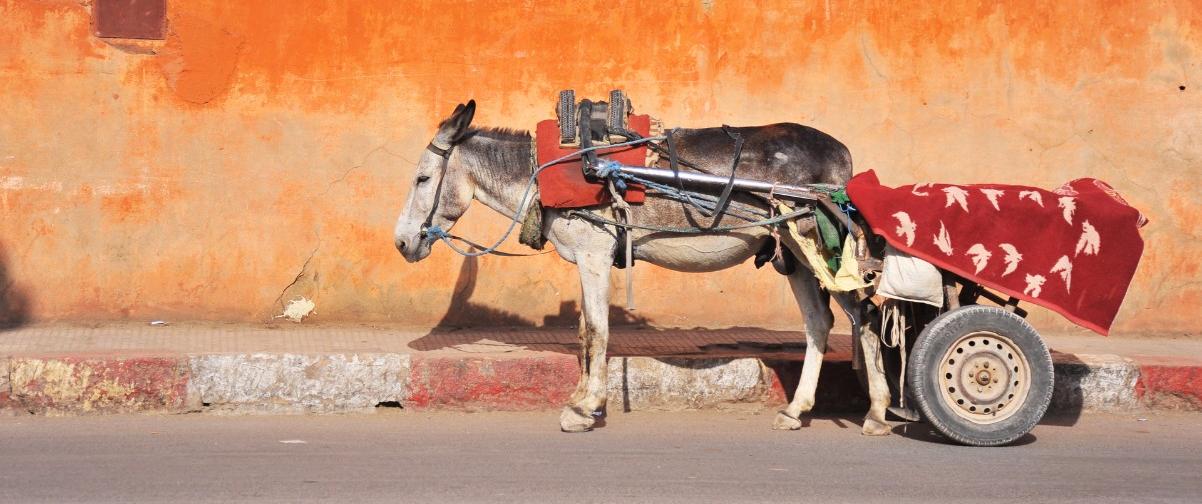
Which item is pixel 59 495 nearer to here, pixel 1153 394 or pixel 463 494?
pixel 463 494

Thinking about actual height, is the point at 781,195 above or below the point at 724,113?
below

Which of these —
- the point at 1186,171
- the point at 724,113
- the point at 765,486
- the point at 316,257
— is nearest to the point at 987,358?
the point at 765,486

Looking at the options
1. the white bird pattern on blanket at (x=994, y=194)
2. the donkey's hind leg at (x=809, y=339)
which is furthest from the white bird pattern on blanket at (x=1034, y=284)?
the donkey's hind leg at (x=809, y=339)

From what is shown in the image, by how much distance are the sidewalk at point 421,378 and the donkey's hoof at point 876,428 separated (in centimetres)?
73

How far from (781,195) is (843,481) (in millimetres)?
1526

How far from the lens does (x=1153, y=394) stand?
7.66 m

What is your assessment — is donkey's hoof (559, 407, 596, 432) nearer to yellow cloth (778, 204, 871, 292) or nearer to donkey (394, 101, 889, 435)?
donkey (394, 101, 889, 435)

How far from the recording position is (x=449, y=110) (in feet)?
29.6

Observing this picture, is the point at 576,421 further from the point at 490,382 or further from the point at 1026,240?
the point at 1026,240

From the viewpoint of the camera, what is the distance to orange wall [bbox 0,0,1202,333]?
28.8 feet

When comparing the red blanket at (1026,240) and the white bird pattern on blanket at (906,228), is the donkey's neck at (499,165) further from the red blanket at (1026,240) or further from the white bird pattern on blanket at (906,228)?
the white bird pattern on blanket at (906,228)

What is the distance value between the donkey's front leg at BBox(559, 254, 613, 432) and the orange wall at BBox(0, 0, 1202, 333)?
233 cm

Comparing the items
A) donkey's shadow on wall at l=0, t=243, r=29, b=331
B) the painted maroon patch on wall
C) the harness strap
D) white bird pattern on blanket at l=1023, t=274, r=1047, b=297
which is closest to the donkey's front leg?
the harness strap

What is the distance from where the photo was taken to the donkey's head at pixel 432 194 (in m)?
7.09
